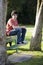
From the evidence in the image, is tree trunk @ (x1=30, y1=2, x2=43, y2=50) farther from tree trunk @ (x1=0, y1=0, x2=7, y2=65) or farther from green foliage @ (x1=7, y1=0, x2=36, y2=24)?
green foliage @ (x1=7, y1=0, x2=36, y2=24)

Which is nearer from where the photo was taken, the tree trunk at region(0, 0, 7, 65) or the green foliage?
the tree trunk at region(0, 0, 7, 65)

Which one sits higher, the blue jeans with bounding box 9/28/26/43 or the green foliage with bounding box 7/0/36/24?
the green foliage with bounding box 7/0/36/24

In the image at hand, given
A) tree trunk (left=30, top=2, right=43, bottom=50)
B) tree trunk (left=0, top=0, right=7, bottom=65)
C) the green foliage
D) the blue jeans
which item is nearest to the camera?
tree trunk (left=0, top=0, right=7, bottom=65)

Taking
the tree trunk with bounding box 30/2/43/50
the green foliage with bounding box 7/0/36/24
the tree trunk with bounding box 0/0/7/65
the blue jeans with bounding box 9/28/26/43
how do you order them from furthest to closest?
the green foliage with bounding box 7/0/36/24, the blue jeans with bounding box 9/28/26/43, the tree trunk with bounding box 30/2/43/50, the tree trunk with bounding box 0/0/7/65

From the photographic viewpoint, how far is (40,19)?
1091 cm

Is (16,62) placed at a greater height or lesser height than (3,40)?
lesser

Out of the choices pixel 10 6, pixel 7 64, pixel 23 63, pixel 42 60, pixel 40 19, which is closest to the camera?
pixel 7 64

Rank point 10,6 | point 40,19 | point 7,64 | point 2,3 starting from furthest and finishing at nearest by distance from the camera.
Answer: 1. point 10,6
2. point 40,19
3. point 7,64
4. point 2,3

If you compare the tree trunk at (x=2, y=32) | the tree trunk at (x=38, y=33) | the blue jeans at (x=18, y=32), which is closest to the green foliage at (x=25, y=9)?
the blue jeans at (x=18, y=32)

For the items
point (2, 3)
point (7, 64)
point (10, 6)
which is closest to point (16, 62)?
point (7, 64)

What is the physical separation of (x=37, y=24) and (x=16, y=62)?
2503 millimetres

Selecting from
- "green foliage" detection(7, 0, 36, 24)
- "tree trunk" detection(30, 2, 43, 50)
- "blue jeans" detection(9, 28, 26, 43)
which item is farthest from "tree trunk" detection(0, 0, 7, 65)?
"green foliage" detection(7, 0, 36, 24)

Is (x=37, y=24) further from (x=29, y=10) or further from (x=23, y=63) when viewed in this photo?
(x=29, y=10)

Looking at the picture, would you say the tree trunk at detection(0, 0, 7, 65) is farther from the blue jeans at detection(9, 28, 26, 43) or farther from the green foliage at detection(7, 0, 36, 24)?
the green foliage at detection(7, 0, 36, 24)
